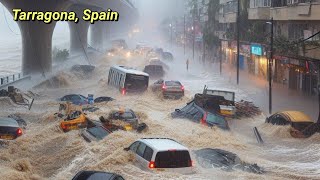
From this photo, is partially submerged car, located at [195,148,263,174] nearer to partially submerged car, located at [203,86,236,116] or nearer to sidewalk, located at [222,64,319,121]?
partially submerged car, located at [203,86,236,116]

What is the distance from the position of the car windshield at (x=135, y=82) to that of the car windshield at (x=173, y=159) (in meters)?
23.7

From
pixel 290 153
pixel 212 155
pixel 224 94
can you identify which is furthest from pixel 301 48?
pixel 212 155

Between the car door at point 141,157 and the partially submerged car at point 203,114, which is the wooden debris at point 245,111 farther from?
the car door at point 141,157

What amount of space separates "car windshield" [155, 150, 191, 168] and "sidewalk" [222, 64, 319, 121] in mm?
18815

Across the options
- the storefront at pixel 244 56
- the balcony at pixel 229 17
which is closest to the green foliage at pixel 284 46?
the storefront at pixel 244 56

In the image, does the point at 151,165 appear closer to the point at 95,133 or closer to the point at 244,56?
the point at 95,133

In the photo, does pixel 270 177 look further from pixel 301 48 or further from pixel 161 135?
pixel 301 48

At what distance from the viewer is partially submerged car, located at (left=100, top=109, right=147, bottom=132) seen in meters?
22.2

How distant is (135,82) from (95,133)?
1851 centimetres

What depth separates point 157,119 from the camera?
2823cm

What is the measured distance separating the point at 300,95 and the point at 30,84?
26.7m

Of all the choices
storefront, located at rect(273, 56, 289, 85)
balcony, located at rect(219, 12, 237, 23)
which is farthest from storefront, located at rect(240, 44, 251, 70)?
storefront, located at rect(273, 56, 289, 85)

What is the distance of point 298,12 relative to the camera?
38.1 meters

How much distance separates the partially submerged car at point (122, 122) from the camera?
22.2 meters
